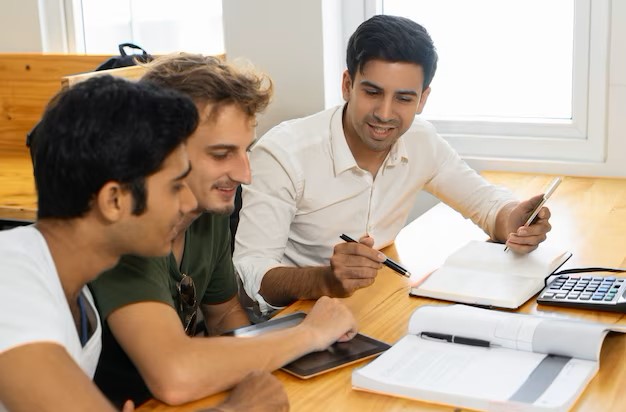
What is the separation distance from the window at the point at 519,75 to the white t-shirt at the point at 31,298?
1979 mm

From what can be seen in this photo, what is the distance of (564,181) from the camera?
109 inches

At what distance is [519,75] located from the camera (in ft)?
9.67

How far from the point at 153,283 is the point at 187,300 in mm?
246

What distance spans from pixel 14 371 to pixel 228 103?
2.21 feet

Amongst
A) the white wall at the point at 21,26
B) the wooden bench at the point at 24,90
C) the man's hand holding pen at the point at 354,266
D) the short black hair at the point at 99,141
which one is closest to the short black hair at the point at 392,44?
the man's hand holding pen at the point at 354,266

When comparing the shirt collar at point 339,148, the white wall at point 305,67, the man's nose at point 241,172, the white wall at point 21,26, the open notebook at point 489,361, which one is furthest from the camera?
the white wall at point 21,26

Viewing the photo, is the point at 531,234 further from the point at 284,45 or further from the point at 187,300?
the point at 284,45

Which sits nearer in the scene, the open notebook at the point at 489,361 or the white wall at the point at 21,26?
the open notebook at the point at 489,361

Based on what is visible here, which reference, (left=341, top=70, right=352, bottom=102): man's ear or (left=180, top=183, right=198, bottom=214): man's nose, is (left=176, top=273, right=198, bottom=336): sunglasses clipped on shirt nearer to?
(left=180, top=183, right=198, bottom=214): man's nose

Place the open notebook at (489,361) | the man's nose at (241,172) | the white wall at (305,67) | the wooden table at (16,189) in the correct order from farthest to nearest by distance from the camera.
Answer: the white wall at (305,67)
the wooden table at (16,189)
the man's nose at (241,172)
the open notebook at (489,361)

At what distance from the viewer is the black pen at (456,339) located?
1442 mm

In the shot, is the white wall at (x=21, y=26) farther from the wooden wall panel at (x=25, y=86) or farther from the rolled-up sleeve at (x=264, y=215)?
the rolled-up sleeve at (x=264, y=215)

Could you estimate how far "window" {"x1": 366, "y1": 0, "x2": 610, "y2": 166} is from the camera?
281cm

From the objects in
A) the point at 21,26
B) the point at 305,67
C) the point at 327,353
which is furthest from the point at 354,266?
the point at 21,26
